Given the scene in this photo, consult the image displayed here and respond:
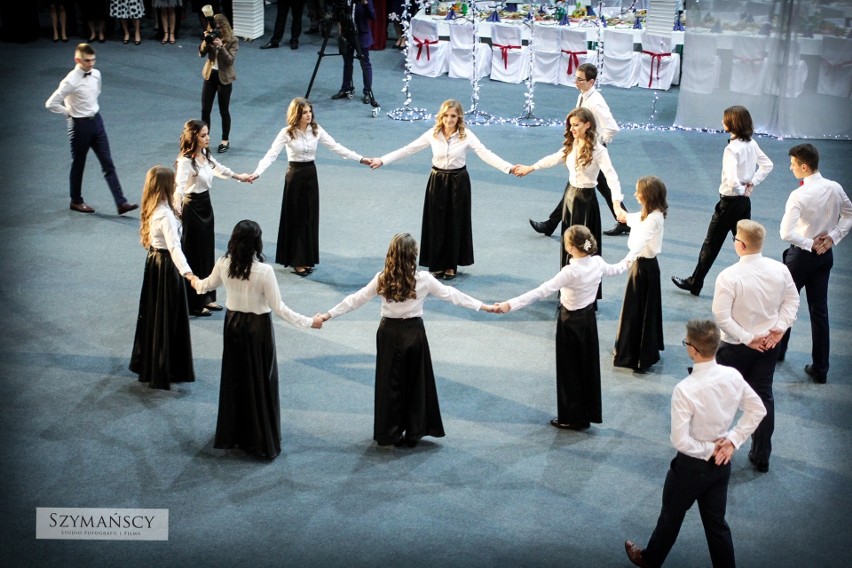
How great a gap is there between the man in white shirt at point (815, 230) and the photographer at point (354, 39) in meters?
7.08

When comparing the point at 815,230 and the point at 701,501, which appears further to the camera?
the point at 815,230

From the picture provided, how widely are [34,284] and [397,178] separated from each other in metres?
3.96

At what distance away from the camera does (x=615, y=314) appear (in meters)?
7.74

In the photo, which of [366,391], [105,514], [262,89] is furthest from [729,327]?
[262,89]

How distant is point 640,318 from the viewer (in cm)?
680

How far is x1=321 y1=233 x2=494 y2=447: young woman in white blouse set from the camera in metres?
5.51

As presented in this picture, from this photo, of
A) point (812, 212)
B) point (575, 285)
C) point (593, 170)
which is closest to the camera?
point (575, 285)

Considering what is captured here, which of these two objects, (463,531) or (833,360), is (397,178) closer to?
(833,360)

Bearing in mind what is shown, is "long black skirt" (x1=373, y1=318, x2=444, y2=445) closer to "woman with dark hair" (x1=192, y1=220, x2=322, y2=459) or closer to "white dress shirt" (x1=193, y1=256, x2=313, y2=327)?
"woman with dark hair" (x1=192, y1=220, x2=322, y2=459)

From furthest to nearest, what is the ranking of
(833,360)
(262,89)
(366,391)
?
(262,89) < (833,360) < (366,391)

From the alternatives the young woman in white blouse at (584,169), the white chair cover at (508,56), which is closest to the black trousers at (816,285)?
the young woman in white blouse at (584,169)

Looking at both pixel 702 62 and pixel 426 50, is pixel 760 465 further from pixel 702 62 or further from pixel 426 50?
pixel 426 50

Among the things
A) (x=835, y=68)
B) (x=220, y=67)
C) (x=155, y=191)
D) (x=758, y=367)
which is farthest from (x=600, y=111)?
(x=835, y=68)

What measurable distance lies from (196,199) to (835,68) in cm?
823
